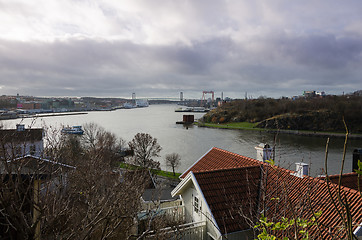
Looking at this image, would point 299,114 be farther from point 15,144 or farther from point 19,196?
point 19,196

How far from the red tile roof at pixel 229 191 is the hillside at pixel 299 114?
97.2ft

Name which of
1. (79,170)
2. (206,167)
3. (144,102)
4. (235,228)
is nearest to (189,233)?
(235,228)

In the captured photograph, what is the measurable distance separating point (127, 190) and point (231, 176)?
232cm

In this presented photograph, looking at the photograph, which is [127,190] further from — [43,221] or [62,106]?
[62,106]

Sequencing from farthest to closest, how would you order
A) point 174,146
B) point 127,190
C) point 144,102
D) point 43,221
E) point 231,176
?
1. point 144,102
2. point 174,146
3. point 231,176
4. point 127,190
5. point 43,221

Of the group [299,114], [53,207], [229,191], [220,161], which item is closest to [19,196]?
[53,207]

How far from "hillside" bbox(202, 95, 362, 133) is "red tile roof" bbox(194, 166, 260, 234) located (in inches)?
1167

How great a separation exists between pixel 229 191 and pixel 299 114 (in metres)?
47.4

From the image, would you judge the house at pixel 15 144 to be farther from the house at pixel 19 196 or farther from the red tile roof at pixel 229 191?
the red tile roof at pixel 229 191

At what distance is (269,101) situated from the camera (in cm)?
6106

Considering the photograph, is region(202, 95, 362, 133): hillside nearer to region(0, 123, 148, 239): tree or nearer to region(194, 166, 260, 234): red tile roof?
region(194, 166, 260, 234): red tile roof

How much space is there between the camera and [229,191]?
4.81m

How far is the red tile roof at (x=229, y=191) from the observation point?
4.36 metres

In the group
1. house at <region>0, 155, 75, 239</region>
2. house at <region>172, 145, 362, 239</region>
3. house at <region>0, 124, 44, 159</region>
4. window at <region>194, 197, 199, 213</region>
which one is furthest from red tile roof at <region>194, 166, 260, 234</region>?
house at <region>0, 124, 44, 159</region>
